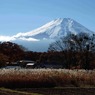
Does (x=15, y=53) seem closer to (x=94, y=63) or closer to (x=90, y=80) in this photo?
(x=94, y=63)

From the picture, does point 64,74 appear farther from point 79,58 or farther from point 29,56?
point 29,56

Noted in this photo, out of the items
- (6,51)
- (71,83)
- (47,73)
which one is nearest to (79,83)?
(71,83)

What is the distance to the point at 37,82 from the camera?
19.6 m

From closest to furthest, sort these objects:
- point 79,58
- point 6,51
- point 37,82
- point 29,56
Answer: point 37,82 → point 79,58 → point 6,51 → point 29,56

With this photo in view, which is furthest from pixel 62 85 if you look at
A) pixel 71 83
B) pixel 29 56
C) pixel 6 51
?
pixel 29 56

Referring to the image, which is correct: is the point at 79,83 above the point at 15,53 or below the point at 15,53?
below

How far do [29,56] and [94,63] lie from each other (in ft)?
123

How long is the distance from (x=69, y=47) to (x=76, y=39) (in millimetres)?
2589

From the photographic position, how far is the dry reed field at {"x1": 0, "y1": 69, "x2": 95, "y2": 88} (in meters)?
19.2

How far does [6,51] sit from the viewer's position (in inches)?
3378

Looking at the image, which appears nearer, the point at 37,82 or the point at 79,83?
the point at 37,82

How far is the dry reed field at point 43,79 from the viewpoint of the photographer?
19.2m

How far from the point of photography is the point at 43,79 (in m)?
20.0

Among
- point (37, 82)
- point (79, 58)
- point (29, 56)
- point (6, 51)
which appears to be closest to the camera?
point (37, 82)
